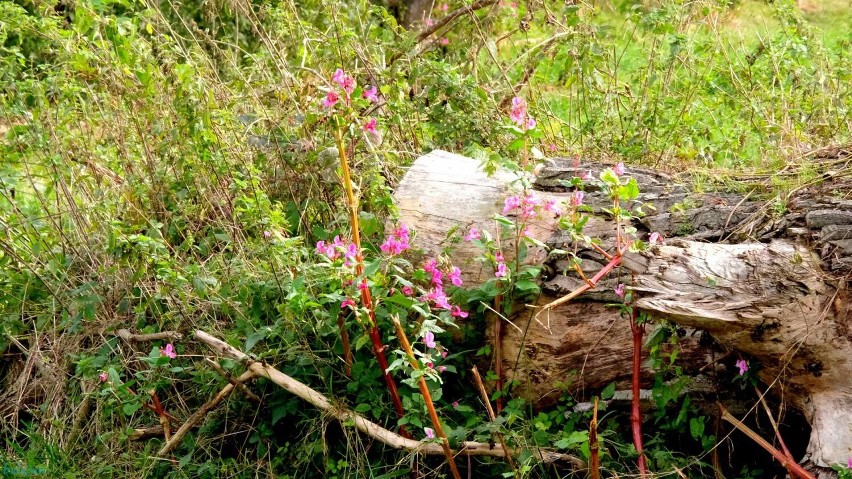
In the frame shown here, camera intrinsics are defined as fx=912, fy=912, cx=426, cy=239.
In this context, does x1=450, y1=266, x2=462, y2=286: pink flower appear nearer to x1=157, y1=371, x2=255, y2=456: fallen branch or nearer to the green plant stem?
the green plant stem

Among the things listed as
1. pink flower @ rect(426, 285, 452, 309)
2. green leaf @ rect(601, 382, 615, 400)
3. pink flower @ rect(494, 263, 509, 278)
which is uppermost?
pink flower @ rect(494, 263, 509, 278)

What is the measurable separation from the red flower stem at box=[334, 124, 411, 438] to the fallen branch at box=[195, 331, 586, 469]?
0.08 metres

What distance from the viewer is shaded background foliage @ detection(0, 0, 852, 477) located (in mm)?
3359

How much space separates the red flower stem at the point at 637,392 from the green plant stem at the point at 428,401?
1.96 ft

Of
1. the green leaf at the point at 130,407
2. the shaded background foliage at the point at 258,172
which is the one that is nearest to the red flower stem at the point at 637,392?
the shaded background foliage at the point at 258,172

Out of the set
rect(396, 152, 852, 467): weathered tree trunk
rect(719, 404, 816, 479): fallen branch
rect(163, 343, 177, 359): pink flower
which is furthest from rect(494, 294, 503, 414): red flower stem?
rect(163, 343, 177, 359): pink flower

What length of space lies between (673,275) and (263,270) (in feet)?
5.32

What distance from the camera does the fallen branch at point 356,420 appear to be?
3.04 m

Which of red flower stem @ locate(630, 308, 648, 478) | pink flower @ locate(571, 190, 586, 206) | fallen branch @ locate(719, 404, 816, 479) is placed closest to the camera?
fallen branch @ locate(719, 404, 816, 479)

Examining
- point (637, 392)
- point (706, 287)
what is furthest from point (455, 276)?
point (706, 287)

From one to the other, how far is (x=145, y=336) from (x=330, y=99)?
1.40 meters

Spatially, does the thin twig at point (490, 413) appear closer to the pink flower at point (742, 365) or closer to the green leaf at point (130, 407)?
the pink flower at point (742, 365)

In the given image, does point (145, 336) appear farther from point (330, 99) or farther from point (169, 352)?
point (330, 99)

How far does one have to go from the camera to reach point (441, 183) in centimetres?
361
